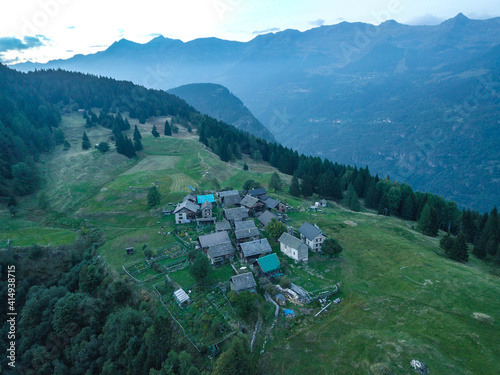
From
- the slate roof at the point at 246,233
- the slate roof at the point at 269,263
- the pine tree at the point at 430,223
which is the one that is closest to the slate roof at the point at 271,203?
the slate roof at the point at 246,233

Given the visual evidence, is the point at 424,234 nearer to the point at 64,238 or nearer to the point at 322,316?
the point at 322,316

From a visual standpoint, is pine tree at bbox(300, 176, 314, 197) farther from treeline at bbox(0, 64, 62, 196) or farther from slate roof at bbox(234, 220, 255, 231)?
treeline at bbox(0, 64, 62, 196)

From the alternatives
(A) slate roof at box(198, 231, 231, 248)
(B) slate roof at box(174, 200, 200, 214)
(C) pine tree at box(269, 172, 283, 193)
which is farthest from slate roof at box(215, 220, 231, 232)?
(C) pine tree at box(269, 172, 283, 193)

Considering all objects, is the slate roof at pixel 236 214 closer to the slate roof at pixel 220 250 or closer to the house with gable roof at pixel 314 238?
the slate roof at pixel 220 250

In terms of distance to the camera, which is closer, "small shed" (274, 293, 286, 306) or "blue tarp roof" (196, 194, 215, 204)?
"small shed" (274, 293, 286, 306)

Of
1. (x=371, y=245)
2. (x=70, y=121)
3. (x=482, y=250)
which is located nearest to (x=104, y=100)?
(x=70, y=121)

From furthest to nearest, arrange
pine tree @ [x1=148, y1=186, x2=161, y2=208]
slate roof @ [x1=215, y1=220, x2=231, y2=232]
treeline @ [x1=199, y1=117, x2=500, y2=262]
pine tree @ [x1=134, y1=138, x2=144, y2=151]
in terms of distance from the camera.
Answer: pine tree @ [x1=134, y1=138, x2=144, y2=151]
pine tree @ [x1=148, y1=186, x2=161, y2=208]
treeline @ [x1=199, y1=117, x2=500, y2=262]
slate roof @ [x1=215, y1=220, x2=231, y2=232]

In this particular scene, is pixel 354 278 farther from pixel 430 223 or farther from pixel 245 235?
pixel 430 223
